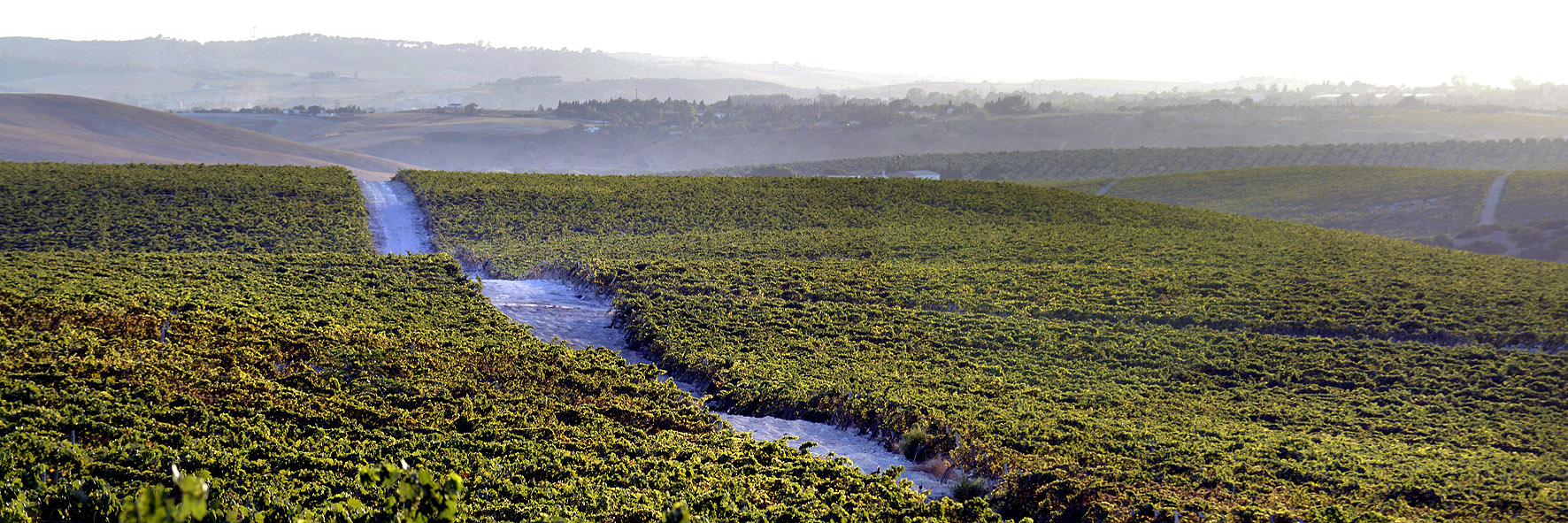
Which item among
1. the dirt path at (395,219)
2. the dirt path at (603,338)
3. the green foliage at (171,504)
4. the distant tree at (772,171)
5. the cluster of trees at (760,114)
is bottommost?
the distant tree at (772,171)

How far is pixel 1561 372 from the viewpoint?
19.8 m

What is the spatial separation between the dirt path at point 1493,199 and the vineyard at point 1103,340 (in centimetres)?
2488

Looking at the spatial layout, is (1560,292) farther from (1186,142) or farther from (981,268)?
(1186,142)

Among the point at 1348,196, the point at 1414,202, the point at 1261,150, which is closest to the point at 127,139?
the point at 1348,196

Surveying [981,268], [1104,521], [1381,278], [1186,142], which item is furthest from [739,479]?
[1186,142]

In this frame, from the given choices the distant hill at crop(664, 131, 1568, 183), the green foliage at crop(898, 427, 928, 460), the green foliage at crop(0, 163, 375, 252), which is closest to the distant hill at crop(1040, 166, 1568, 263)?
the distant hill at crop(664, 131, 1568, 183)

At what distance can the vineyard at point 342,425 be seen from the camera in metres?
8.02

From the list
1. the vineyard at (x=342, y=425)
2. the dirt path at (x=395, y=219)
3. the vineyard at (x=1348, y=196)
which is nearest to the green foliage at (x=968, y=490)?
the vineyard at (x=342, y=425)

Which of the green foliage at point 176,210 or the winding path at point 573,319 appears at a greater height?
the green foliage at point 176,210

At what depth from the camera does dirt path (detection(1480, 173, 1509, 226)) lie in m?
54.7

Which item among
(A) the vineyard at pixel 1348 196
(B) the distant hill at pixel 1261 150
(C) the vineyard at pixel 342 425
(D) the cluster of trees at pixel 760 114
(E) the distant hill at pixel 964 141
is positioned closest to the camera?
(C) the vineyard at pixel 342 425

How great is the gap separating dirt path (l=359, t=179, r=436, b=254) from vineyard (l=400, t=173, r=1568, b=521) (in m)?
0.89

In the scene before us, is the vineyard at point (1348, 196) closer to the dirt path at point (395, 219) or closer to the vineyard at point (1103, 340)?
the vineyard at point (1103, 340)

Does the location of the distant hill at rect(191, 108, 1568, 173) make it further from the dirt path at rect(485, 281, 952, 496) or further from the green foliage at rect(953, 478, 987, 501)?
the green foliage at rect(953, 478, 987, 501)
